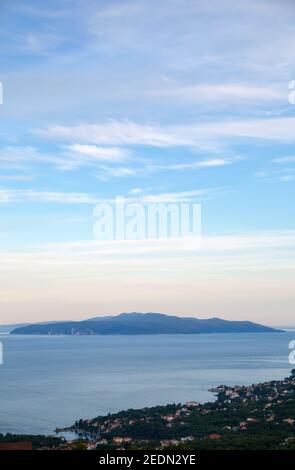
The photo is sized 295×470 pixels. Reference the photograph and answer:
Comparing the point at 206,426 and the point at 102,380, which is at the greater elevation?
the point at 206,426

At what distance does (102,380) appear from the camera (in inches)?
985

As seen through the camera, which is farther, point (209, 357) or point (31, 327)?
point (31, 327)

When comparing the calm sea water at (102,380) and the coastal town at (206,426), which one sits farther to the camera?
the calm sea water at (102,380)

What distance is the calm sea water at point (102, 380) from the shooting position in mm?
16531

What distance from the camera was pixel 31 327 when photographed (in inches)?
3081

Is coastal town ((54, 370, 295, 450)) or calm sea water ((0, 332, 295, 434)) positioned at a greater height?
coastal town ((54, 370, 295, 450))

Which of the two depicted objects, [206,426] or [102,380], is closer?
[206,426]

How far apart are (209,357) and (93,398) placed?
20409mm

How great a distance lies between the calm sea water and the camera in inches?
651

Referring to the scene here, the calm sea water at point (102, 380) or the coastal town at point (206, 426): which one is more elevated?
the coastal town at point (206, 426)

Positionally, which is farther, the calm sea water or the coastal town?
the calm sea water
